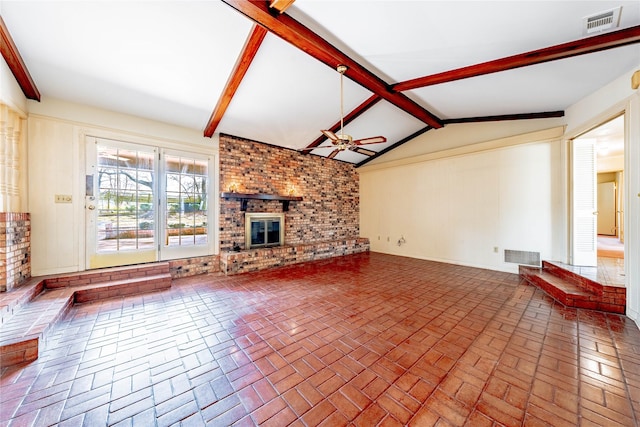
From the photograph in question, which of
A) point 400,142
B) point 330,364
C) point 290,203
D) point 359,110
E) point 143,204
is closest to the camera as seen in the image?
point 330,364

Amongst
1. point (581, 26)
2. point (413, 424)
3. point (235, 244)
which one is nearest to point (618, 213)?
point (581, 26)

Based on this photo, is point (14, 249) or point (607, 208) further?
point (607, 208)

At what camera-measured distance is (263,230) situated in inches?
215

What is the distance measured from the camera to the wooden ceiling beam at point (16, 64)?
93.3 inches

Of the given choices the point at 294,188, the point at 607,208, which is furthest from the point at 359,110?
the point at 607,208

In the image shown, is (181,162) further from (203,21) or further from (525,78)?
(525,78)

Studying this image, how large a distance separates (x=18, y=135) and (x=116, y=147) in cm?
99

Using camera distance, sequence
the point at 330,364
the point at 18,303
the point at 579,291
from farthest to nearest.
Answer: the point at 579,291
the point at 18,303
the point at 330,364

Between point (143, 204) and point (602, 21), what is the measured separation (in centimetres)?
624

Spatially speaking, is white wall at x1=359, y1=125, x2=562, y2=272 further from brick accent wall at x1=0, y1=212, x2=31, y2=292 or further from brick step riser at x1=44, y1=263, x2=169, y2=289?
brick accent wall at x1=0, y1=212, x2=31, y2=292

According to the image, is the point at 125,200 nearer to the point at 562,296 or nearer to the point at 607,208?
the point at 562,296

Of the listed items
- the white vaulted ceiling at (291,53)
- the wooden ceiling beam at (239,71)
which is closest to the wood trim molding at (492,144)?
the white vaulted ceiling at (291,53)

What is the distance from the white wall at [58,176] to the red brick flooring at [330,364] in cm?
114

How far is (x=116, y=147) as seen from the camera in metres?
3.87
